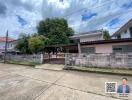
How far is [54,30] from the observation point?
25531 mm

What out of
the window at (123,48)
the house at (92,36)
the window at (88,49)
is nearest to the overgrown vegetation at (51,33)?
the house at (92,36)

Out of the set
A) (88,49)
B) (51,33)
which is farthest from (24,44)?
(88,49)

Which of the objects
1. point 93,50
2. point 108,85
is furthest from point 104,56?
point 108,85

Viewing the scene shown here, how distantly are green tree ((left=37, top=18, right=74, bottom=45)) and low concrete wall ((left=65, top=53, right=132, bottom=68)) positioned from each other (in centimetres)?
1277

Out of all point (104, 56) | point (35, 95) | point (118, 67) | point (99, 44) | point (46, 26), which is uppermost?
point (46, 26)

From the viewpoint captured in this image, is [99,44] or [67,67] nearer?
[67,67]

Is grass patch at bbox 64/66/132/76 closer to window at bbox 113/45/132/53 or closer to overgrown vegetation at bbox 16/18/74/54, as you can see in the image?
window at bbox 113/45/132/53

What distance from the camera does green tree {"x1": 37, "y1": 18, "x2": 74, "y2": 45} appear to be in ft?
82.3

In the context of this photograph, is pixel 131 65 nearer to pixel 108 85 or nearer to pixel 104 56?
pixel 104 56

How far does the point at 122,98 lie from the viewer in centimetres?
471

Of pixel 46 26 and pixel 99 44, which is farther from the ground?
pixel 46 26

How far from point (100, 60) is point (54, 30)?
1633 centimetres

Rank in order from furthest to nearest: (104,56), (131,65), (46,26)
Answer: (46,26), (104,56), (131,65)

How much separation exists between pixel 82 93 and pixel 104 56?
6120mm
